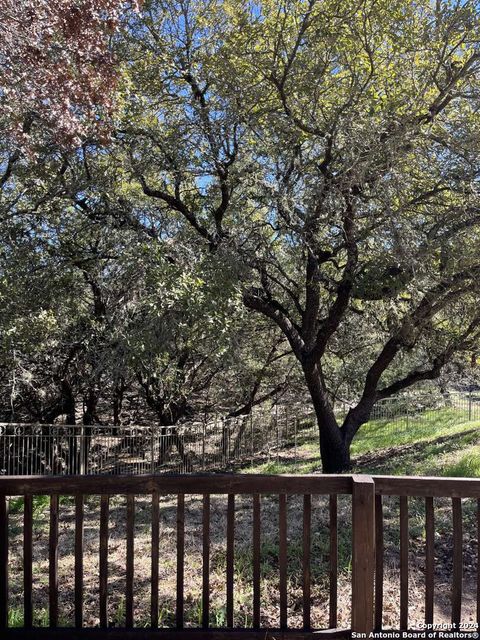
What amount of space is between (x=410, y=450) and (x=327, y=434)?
2986 millimetres

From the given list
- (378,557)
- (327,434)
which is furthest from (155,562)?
(327,434)

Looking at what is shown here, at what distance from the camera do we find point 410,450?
40.6 ft

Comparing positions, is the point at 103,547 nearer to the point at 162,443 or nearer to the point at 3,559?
the point at 3,559

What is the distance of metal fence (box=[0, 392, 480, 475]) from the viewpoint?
1171 centimetres

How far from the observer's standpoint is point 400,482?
9.89 feet

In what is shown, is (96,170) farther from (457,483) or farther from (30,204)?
(457,483)

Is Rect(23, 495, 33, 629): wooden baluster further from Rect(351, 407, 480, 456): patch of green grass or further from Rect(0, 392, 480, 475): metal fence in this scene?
Rect(351, 407, 480, 456): patch of green grass

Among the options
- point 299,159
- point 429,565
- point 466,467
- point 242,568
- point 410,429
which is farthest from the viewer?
point 410,429

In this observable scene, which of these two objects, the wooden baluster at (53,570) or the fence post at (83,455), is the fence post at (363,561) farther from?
the fence post at (83,455)

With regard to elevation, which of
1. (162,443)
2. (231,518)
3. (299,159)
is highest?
(299,159)

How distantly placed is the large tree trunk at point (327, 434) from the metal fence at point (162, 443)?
371 cm

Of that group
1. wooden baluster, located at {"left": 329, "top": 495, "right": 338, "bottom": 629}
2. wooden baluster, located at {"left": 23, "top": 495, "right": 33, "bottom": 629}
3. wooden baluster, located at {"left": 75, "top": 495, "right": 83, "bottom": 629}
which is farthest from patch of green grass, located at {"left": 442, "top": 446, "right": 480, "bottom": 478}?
wooden baluster, located at {"left": 23, "top": 495, "right": 33, "bottom": 629}

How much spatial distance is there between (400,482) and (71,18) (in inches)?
168

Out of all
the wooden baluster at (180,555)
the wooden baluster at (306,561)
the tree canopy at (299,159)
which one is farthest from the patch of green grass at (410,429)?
the wooden baluster at (180,555)
